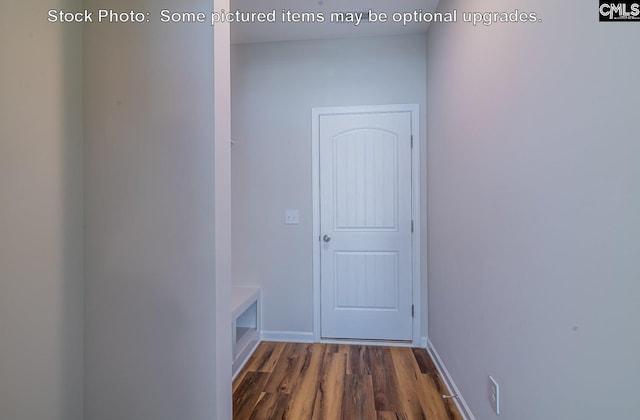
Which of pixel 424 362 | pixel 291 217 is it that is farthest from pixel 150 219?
pixel 424 362

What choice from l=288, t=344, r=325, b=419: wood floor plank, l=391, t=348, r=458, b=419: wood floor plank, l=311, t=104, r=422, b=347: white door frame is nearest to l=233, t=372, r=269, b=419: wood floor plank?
l=288, t=344, r=325, b=419: wood floor plank

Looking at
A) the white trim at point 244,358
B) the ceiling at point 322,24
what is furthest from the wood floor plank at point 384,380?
the ceiling at point 322,24

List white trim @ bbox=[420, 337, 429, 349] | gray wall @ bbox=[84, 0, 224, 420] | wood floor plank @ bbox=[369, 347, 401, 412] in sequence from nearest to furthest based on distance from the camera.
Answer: gray wall @ bbox=[84, 0, 224, 420]
wood floor plank @ bbox=[369, 347, 401, 412]
white trim @ bbox=[420, 337, 429, 349]

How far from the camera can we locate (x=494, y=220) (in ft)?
4.44

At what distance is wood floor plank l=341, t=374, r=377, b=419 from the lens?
5.60 ft

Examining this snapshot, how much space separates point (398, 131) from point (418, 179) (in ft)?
1.57

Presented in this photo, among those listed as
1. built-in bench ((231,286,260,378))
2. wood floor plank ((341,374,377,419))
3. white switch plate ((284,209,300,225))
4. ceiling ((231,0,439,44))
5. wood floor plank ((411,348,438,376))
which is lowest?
wood floor plank ((411,348,438,376))

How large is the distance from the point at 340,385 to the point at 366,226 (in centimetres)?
129

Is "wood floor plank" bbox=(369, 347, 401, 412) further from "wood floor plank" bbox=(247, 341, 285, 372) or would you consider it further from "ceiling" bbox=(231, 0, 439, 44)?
"ceiling" bbox=(231, 0, 439, 44)

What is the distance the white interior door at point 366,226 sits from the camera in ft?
8.62

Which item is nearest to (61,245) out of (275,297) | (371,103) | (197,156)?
(197,156)

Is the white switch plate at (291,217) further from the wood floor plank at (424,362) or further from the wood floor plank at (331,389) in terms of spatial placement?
the wood floor plank at (424,362)

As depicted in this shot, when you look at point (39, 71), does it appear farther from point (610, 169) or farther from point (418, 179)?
point (418, 179)

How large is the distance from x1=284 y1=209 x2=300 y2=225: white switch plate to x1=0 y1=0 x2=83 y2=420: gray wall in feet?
5.29
